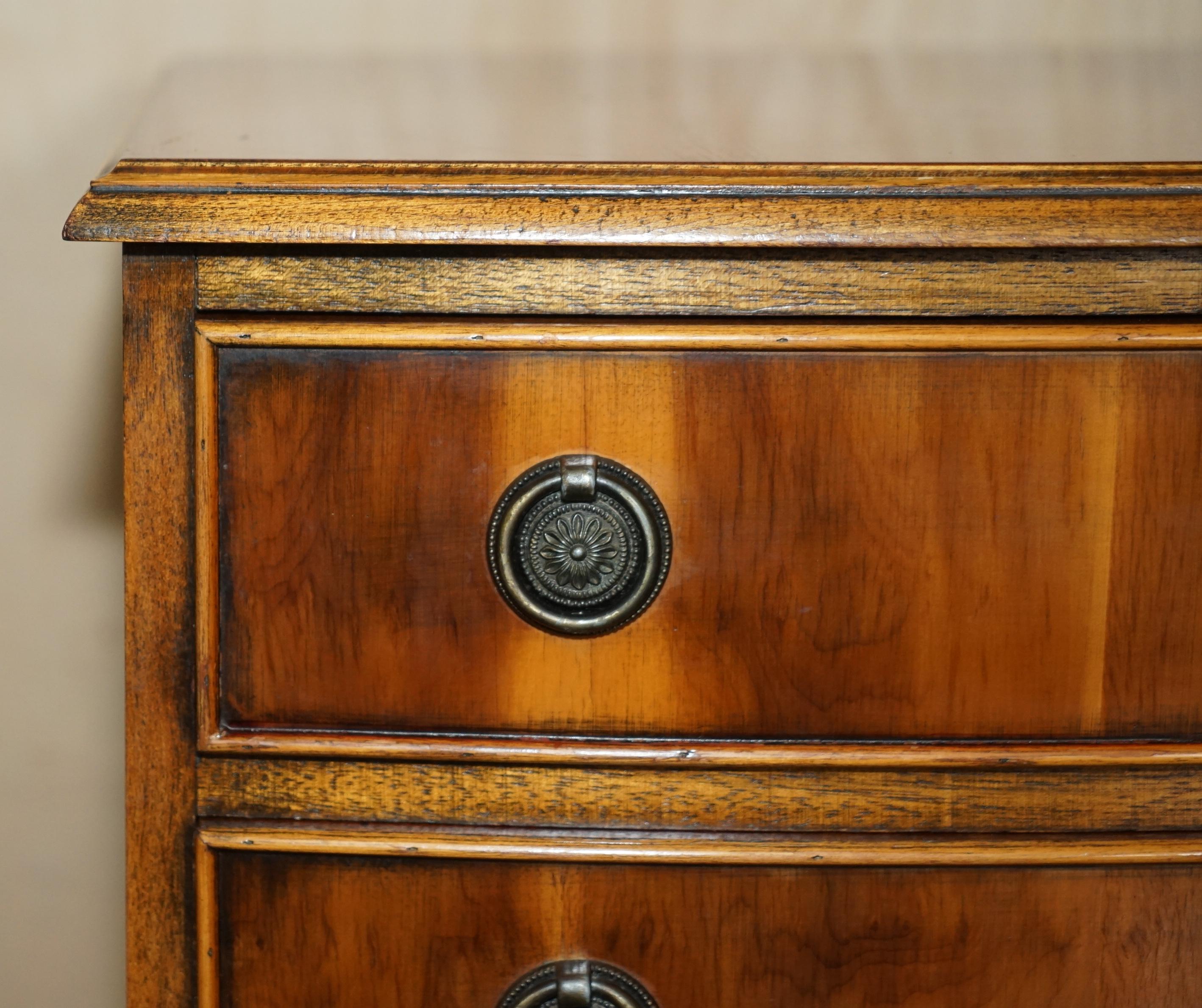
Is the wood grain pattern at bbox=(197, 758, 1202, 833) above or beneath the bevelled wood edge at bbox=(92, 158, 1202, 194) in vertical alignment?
beneath

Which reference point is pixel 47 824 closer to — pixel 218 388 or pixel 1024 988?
pixel 218 388

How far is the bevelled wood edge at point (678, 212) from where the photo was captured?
410 mm

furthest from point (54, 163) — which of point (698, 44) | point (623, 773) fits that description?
point (623, 773)

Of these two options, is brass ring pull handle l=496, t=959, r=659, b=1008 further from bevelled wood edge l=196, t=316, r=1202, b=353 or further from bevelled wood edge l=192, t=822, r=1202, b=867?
bevelled wood edge l=196, t=316, r=1202, b=353

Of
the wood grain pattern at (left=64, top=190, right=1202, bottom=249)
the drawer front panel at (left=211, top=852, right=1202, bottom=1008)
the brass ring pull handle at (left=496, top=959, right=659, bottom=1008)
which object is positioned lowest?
the brass ring pull handle at (left=496, top=959, right=659, bottom=1008)

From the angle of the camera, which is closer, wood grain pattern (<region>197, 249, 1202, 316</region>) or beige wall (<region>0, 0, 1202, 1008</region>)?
wood grain pattern (<region>197, 249, 1202, 316</region>)

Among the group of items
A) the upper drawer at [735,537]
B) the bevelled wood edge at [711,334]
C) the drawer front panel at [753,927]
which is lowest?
the drawer front panel at [753,927]

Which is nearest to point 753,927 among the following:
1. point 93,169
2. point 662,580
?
point 662,580

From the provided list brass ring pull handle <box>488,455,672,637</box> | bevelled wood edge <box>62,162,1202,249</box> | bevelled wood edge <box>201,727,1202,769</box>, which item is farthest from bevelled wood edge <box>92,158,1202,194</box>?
bevelled wood edge <box>201,727,1202,769</box>

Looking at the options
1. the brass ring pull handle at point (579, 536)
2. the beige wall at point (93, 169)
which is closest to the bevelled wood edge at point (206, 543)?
the brass ring pull handle at point (579, 536)

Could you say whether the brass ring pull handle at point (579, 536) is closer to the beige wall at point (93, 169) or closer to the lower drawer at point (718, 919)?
the lower drawer at point (718, 919)

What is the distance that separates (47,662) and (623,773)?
1.93 ft

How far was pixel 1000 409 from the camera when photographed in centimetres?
43

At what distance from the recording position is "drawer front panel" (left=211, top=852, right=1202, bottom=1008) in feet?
1.49
